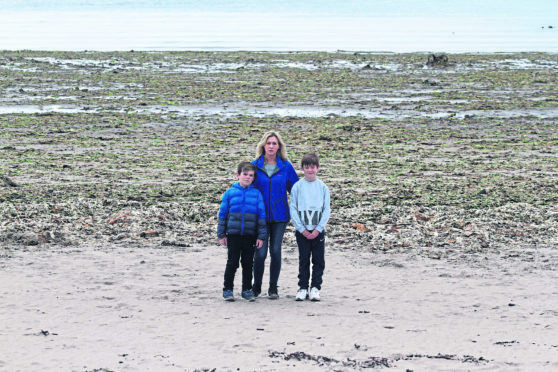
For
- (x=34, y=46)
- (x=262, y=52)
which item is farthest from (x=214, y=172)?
(x=34, y=46)

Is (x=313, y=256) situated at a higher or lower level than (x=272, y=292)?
higher

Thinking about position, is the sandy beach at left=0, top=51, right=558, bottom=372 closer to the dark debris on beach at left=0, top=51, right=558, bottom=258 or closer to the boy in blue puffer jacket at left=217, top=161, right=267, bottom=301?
the dark debris on beach at left=0, top=51, right=558, bottom=258

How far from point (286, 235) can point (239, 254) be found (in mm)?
2909

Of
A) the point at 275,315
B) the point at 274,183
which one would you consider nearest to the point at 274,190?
the point at 274,183

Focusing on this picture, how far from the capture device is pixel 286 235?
441 inches

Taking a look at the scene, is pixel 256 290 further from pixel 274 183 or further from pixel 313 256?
pixel 274 183

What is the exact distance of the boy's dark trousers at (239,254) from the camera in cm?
823

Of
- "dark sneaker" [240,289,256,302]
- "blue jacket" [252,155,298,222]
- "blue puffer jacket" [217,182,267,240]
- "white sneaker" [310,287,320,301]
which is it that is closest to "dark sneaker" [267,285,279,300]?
"dark sneaker" [240,289,256,302]

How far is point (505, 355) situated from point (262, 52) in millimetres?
36756

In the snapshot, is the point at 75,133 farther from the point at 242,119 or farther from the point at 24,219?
the point at 24,219

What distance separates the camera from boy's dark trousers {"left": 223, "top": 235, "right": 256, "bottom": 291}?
8.23 metres

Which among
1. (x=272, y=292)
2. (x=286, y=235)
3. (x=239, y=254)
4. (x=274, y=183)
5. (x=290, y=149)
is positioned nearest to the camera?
(x=274, y=183)

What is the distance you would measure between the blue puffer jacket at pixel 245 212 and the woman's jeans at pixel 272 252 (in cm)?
17

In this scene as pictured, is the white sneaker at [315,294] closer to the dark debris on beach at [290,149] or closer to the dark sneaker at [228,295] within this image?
the dark sneaker at [228,295]
